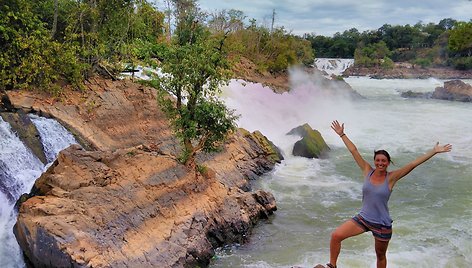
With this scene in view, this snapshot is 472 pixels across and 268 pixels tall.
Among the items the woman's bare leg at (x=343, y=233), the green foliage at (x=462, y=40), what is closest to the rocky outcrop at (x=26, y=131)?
the woman's bare leg at (x=343, y=233)

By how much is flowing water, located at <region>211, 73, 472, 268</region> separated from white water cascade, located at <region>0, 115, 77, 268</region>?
13.4 feet

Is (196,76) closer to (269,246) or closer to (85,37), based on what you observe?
(269,246)

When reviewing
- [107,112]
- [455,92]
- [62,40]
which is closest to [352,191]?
[107,112]

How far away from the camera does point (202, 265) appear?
9820 mm

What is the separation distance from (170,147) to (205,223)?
5078mm

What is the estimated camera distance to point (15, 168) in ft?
35.2

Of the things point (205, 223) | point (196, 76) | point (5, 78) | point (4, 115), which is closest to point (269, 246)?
point (205, 223)

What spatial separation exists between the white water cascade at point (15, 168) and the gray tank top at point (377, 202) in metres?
6.42

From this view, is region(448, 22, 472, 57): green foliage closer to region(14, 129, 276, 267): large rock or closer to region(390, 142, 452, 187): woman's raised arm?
region(14, 129, 276, 267): large rock

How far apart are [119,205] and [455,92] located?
138 feet

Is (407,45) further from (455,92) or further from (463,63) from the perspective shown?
(455,92)

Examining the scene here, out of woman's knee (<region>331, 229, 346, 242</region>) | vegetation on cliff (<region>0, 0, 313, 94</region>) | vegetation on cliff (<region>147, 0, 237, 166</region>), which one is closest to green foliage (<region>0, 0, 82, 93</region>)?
vegetation on cliff (<region>0, 0, 313, 94</region>)

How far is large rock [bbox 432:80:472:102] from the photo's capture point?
1713 inches

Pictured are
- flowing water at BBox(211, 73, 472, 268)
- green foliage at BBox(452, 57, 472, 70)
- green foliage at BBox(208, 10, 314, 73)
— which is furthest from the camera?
green foliage at BBox(452, 57, 472, 70)
